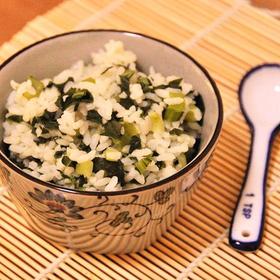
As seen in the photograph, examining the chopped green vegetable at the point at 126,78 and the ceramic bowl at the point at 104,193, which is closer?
the ceramic bowl at the point at 104,193

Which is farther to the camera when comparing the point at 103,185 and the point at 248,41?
the point at 248,41

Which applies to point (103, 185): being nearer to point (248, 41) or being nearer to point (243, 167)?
point (243, 167)

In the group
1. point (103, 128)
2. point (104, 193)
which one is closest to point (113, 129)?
point (103, 128)

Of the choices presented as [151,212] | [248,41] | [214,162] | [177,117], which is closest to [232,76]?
[248,41]

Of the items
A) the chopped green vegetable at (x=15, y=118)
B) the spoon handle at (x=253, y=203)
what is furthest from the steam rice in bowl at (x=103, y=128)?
the spoon handle at (x=253, y=203)

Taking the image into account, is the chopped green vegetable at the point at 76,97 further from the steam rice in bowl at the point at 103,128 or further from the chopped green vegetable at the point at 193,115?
the chopped green vegetable at the point at 193,115

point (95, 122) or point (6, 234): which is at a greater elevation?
point (95, 122)

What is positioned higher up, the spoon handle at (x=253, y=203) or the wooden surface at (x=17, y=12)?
the wooden surface at (x=17, y=12)

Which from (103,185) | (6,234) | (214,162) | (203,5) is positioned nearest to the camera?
(103,185)
